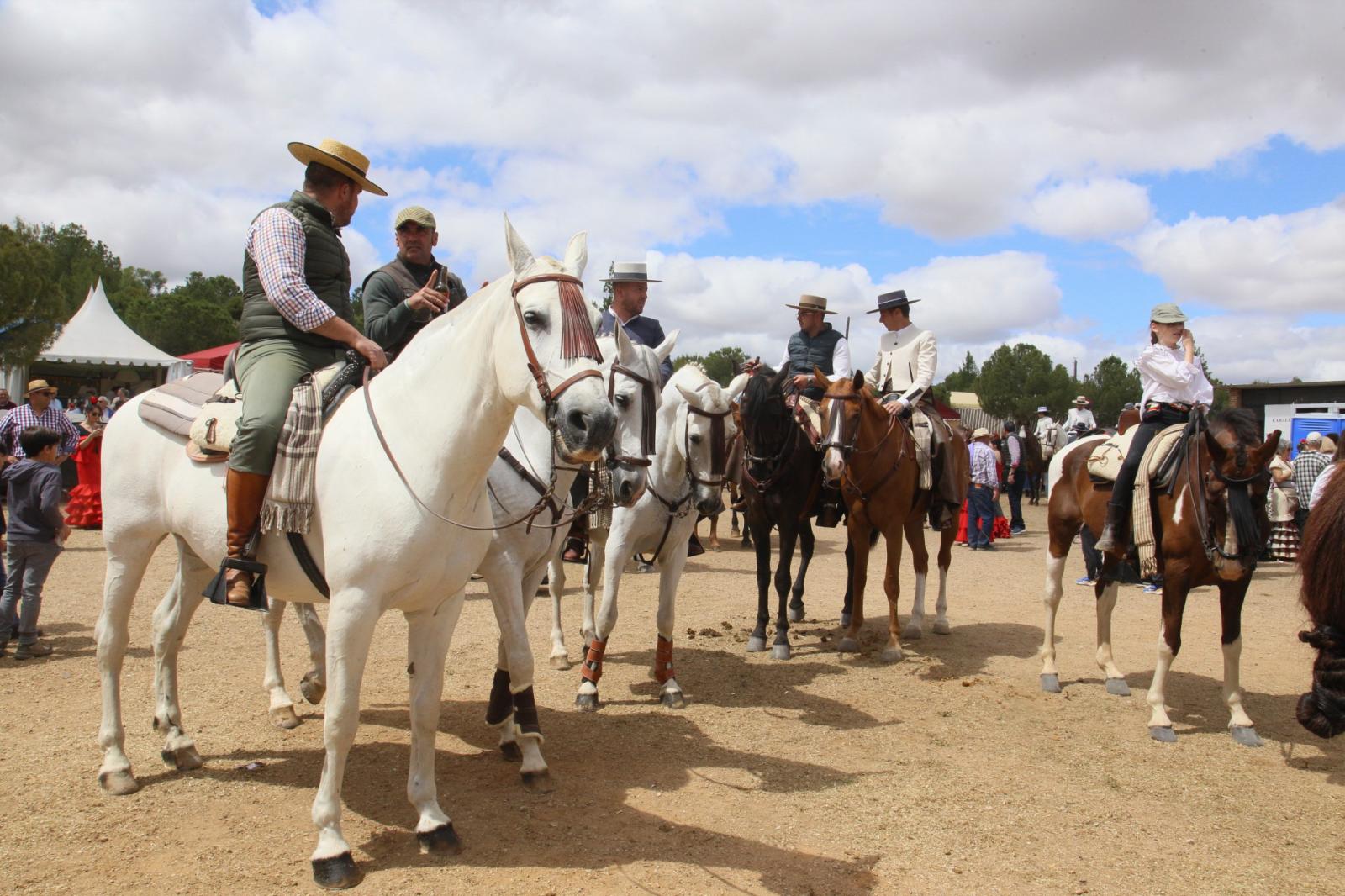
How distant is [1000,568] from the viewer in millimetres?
13945

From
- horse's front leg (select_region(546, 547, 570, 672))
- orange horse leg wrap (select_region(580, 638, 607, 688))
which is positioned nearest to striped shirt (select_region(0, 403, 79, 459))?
horse's front leg (select_region(546, 547, 570, 672))

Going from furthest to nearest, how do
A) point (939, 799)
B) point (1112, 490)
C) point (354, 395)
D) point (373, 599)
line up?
point (1112, 490) < point (939, 799) < point (354, 395) < point (373, 599)

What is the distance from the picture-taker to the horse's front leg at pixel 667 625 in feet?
20.6

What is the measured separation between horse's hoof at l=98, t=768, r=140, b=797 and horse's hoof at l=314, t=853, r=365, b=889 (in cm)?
156

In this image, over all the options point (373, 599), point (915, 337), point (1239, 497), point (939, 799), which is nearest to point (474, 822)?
point (373, 599)

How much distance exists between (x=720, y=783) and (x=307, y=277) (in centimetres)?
346

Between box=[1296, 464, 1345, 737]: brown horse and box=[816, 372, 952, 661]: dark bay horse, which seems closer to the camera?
box=[1296, 464, 1345, 737]: brown horse

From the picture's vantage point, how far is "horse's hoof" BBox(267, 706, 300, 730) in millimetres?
5359

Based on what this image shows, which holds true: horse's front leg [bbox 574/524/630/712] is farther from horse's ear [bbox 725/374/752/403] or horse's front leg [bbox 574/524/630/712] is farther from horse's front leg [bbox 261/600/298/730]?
horse's front leg [bbox 261/600/298/730]

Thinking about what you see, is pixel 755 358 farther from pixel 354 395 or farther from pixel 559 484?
pixel 354 395

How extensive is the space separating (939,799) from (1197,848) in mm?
1205

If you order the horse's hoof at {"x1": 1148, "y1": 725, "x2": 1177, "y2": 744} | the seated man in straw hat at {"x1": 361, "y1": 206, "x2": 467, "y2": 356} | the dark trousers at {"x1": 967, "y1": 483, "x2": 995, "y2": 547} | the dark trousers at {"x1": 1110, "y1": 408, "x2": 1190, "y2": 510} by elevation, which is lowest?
the horse's hoof at {"x1": 1148, "y1": 725, "x2": 1177, "y2": 744}

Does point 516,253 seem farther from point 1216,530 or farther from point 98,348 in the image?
point 98,348

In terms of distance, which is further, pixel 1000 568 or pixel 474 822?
pixel 1000 568
